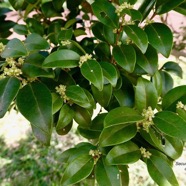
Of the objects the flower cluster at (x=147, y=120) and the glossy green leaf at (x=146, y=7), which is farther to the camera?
the glossy green leaf at (x=146, y=7)

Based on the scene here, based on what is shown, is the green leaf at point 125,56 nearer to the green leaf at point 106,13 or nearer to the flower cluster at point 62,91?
the green leaf at point 106,13

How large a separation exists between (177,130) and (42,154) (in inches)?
65.0

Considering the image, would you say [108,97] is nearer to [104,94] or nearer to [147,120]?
Answer: [104,94]

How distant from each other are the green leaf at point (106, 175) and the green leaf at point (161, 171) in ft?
0.32

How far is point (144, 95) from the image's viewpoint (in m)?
0.82

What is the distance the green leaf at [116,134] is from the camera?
75 centimetres

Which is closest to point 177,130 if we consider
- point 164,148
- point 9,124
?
point 164,148

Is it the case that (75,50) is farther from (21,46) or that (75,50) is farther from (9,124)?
(9,124)

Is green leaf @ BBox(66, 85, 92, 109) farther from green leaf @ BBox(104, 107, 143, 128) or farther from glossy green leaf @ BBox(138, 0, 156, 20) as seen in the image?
glossy green leaf @ BBox(138, 0, 156, 20)

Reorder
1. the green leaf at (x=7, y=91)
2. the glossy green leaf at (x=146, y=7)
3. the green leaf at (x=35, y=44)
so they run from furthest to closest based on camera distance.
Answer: the glossy green leaf at (x=146, y=7) → the green leaf at (x=35, y=44) → the green leaf at (x=7, y=91)

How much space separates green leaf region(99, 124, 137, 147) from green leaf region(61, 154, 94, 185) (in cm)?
8

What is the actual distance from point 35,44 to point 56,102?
177 millimetres

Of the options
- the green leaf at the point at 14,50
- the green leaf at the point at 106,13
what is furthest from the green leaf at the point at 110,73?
the green leaf at the point at 14,50

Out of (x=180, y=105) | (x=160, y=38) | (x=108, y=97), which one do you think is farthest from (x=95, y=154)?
(x=160, y=38)
